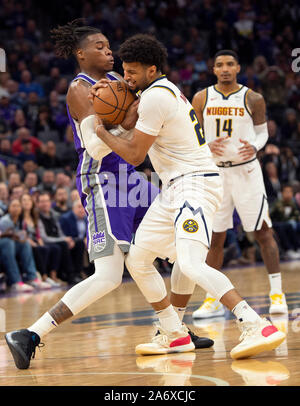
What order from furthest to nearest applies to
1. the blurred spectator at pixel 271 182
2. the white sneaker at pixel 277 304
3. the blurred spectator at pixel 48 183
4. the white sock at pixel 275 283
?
the blurred spectator at pixel 271 182
the blurred spectator at pixel 48 183
the white sock at pixel 275 283
the white sneaker at pixel 277 304

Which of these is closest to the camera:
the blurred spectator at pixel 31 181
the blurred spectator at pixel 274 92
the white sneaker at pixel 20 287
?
the white sneaker at pixel 20 287

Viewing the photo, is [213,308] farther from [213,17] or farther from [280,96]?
[213,17]

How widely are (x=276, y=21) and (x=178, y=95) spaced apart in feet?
48.8

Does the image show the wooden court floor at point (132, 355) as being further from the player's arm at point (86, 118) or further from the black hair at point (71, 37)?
the black hair at point (71, 37)

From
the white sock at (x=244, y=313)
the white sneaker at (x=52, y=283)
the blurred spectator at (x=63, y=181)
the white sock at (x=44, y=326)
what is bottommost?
the white sneaker at (x=52, y=283)

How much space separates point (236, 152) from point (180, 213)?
8.06 ft

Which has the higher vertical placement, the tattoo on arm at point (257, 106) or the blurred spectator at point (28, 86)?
the blurred spectator at point (28, 86)

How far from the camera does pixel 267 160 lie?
13.6 m

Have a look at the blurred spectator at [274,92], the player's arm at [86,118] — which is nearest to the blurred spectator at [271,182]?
the blurred spectator at [274,92]

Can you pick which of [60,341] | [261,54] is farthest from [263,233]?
[261,54]

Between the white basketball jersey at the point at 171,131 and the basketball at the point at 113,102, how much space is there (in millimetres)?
139

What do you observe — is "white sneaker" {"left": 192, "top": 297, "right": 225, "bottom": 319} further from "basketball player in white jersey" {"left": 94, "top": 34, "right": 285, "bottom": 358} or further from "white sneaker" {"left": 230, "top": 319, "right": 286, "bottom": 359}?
"white sneaker" {"left": 230, "top": 319, "right": 286, "bottom": 359}

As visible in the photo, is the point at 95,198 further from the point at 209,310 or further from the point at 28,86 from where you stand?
the point at 28,86

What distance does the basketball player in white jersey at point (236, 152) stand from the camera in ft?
22.2
